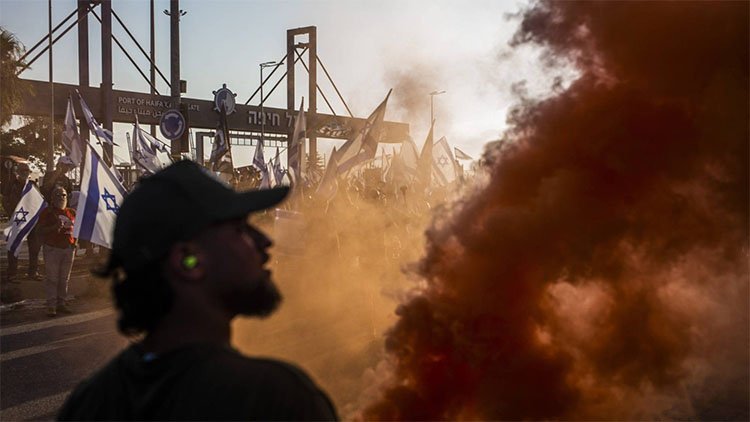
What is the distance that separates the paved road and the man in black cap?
14.7 feet

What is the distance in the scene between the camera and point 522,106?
4484mm

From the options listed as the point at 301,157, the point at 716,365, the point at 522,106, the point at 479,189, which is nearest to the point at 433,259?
the point at 479,189

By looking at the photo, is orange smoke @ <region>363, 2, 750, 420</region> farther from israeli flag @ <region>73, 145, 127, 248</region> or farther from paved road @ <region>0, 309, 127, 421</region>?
israeli flag @ <region>73, 145, 127, 248</region>

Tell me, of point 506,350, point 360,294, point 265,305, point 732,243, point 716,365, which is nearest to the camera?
point 265,305

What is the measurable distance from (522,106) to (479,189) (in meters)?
0.60

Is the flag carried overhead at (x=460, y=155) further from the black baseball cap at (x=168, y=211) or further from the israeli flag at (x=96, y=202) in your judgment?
the black baseball cap at (x=168, y=211)

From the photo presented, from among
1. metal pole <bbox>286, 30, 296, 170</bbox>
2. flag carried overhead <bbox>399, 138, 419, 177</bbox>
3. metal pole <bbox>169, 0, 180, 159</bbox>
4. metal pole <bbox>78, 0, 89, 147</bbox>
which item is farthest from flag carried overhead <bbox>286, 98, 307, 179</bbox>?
metal pole <bbox>286, 30, 296, 170</bbox>

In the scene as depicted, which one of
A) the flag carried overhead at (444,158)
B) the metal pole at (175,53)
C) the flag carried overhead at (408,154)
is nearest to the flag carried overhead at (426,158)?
the flag carried overhead at (408,154)

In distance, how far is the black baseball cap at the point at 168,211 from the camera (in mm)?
1462

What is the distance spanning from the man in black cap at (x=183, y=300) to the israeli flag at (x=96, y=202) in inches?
319

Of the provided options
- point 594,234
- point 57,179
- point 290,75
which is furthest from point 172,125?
point 290,75

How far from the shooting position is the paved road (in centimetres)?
570

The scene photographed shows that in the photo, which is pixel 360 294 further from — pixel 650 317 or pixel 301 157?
pixel 650 317

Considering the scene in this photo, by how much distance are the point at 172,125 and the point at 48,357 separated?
765 cm
